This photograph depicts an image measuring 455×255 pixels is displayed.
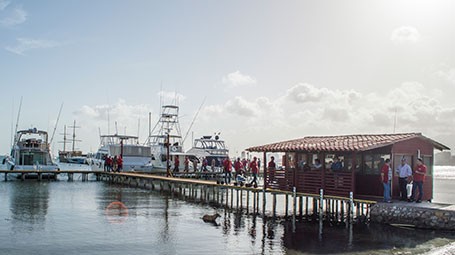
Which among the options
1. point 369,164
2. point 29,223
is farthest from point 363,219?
point 29,223

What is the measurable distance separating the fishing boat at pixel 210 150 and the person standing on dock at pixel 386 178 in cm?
3942

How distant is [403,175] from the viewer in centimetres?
2250

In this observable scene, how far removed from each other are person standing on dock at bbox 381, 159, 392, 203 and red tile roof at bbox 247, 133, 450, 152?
93 centimetres

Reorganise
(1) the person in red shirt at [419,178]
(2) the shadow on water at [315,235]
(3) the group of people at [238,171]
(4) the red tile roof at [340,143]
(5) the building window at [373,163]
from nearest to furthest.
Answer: (2) the shadow on water at [315,235] < (1) the person in red shirt at [419,178] < (4) the red tile roof at [340,143] < (5) the building window at [373,163] < (3) the group of people at [238,171]

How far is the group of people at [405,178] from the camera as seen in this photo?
22.0m

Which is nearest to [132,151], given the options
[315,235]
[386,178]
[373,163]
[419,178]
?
[373,163]

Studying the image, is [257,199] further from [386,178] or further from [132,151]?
[132,151]

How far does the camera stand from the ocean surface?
17.7 metres

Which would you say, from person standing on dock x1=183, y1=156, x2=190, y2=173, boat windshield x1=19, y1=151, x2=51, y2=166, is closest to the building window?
person standing on dock x1=183, y1=156, x2=190, y2=173

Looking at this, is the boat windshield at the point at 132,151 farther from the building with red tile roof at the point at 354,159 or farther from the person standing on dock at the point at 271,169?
the building with red tile roof at the point at 354,159

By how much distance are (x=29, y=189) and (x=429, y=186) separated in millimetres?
30182

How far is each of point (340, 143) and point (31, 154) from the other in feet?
124

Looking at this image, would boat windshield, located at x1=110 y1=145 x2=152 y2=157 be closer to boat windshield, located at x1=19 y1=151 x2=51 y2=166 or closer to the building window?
boat windshield, located at x1=19 y1=151 x2=51 y2=166

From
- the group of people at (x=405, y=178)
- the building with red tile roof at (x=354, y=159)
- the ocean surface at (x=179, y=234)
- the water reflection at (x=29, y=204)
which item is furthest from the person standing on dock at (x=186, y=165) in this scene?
the group of people at (x=405, y=178)
